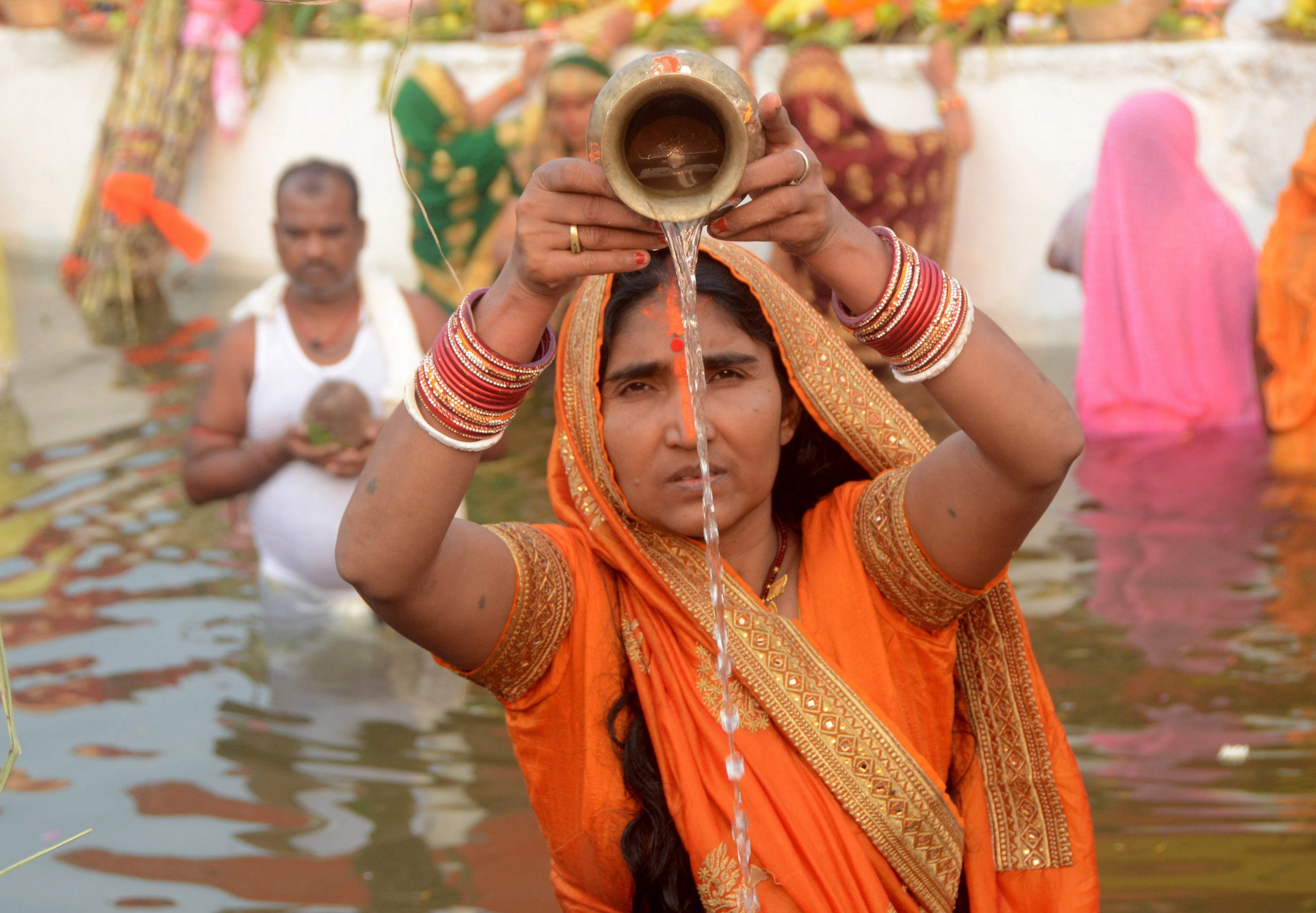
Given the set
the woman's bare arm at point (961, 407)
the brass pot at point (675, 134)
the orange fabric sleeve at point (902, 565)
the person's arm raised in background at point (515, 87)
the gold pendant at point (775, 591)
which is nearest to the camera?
the brass pot at point (675, 134)

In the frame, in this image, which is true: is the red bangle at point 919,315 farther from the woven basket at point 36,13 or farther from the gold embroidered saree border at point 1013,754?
the woven basket at point 36,13

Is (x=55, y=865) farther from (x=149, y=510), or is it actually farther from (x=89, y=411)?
(x=89, y=411)

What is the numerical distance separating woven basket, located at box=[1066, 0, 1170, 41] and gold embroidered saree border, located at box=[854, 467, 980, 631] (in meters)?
6.25

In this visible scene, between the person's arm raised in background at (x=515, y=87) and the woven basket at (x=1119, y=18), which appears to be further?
the person's arm raised in background at (x=515, y=87)

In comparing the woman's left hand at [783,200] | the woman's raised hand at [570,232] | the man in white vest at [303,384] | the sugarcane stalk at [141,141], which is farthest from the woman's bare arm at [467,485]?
the sugarcane stalk at [141,141]

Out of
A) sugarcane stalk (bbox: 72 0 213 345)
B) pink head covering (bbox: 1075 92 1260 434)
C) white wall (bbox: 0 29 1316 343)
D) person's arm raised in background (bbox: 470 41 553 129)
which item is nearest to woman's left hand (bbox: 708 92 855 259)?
pink head covering (bbox: 1075 92 1260 434)

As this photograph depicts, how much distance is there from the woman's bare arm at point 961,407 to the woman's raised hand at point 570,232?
0.11 metres

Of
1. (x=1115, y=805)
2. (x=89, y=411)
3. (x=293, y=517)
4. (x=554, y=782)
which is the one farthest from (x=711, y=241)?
(x=89, y=411)

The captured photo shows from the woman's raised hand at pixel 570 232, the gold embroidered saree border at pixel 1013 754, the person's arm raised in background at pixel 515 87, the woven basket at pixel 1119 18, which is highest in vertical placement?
the woven basket at pixel 1119 18

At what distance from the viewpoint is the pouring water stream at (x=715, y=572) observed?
1.87 m

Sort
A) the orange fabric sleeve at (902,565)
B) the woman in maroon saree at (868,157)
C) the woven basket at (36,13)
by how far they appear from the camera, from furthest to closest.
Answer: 1. the woven basket at (36,13)
2. the woman in maroon saree at (868,157)
3. the orange fabric sleeve at (902,565)

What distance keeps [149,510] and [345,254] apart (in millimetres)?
2017

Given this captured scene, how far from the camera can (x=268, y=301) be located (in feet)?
14.9

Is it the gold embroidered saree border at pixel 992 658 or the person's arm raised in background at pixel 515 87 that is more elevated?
the person's arm raised in background at pixel 515 87
